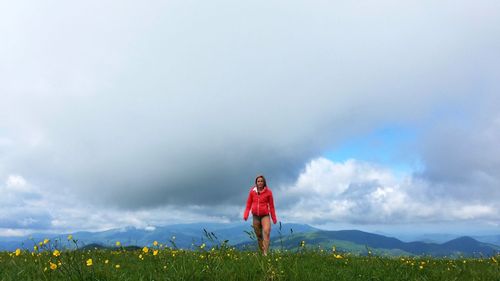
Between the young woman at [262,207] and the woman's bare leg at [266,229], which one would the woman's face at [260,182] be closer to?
the young woman at [262,207]

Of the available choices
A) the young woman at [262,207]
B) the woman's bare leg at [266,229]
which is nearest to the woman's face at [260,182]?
the young woman at [262,207]

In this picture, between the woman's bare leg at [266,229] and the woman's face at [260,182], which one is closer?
the woman's bare leg at [266,229]

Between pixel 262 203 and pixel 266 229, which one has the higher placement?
pixel 262 203

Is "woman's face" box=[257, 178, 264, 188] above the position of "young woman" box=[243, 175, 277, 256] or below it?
above

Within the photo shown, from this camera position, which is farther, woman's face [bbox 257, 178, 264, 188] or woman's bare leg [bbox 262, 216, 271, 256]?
woman's face [bbox 257, 178, 264, 188]

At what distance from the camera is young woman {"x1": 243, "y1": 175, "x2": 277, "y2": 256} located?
1423cm

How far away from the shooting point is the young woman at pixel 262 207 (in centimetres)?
1423

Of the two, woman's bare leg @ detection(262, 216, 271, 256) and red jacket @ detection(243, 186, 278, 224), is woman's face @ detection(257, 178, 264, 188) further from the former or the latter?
woman's bare leg @ detection(262, 216, 271, 256)

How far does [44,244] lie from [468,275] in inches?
334

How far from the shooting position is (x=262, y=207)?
14.2m

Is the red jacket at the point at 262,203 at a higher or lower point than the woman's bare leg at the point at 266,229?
higher

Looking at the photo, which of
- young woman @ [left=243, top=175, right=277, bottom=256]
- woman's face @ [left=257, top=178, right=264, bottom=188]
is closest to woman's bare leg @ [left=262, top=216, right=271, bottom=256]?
young woman @ [left=243, top=175, right=277, bottom=256]

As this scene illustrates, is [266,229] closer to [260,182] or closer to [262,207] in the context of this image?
[262,207]

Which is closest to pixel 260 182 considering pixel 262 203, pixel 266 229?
pixel 262 203
